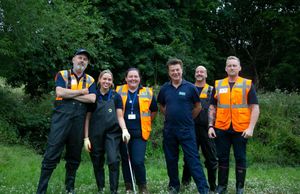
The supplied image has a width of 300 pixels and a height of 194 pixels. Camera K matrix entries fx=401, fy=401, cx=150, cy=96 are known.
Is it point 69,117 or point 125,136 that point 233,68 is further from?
point 69,117

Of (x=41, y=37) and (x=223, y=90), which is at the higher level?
(x=41, y=37)

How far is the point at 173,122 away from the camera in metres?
6.50

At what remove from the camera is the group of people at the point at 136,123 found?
6203 mm

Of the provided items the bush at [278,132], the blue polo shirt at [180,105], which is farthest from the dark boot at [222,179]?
the bush at [278,132]

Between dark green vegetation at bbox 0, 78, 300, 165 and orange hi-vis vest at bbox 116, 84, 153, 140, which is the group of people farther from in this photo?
dark green vegetation at bbox 0, 78, 300, 165

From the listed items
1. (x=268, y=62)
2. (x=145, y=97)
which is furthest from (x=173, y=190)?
(x=268, y=62)

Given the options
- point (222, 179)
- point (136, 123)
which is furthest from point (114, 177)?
point (222, 179)

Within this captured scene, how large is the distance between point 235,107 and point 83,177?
12.2 ft

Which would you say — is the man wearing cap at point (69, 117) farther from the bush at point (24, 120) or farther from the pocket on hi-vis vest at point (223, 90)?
the bush at point (24, 120)

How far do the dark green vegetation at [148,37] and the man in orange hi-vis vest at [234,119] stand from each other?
711 cm

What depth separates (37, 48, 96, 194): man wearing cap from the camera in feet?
20.1

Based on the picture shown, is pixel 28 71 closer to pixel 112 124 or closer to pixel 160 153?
pixel 160 153

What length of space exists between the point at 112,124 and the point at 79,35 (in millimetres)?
9563

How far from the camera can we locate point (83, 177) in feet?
27.7
